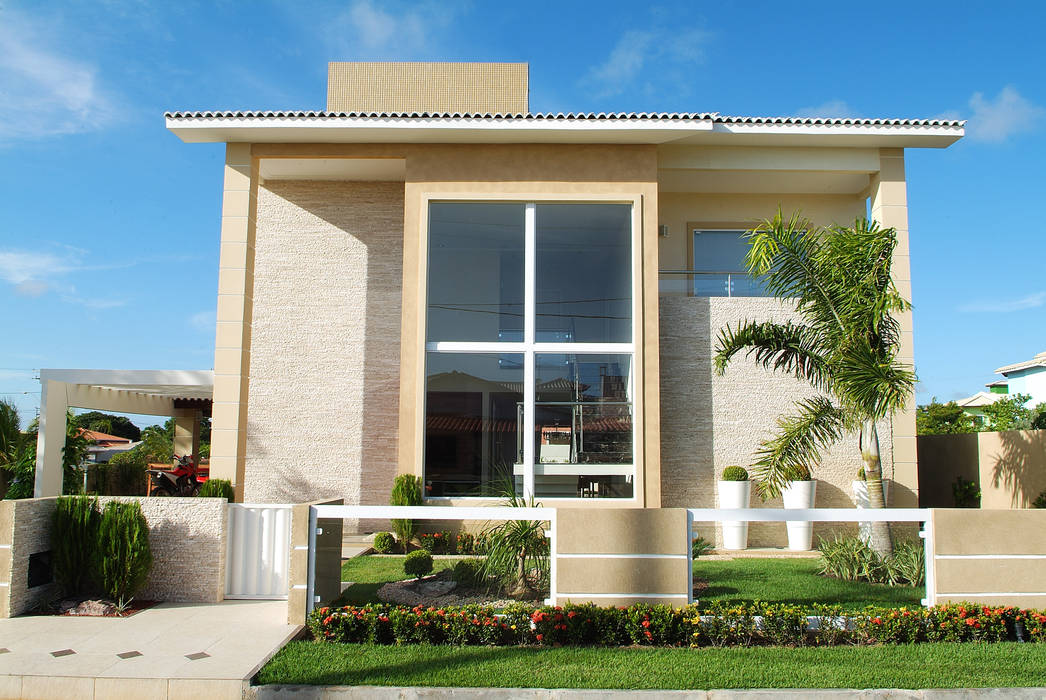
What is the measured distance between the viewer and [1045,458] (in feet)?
38.9

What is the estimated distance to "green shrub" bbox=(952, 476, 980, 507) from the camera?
1337cm

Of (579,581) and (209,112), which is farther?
(209,112)

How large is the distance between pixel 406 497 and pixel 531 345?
316 centimetres

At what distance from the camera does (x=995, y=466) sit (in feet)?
42.4

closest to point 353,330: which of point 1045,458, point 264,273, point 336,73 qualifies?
point 264,273

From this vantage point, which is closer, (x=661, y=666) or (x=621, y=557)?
(x=661, y=666)

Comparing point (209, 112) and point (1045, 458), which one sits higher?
point (209, 112)

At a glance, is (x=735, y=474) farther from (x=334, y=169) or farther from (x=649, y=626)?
(x=334, y=169)

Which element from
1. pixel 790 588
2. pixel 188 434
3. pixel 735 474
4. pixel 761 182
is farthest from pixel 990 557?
pixel 188 434

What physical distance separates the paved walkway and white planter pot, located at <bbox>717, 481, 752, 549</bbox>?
7507 millimetres

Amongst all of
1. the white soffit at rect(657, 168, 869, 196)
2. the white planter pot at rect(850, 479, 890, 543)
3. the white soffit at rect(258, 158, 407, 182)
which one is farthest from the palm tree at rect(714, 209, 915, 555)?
the white soffit at rect(258, 158, 407, 182)

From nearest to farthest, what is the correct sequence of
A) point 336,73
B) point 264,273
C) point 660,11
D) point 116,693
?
point 116,693
point 660,11
point 264,273
point 336,73

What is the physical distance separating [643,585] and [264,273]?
1066 cm

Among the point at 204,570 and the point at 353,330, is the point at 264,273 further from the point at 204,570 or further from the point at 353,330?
the point at 204,570
